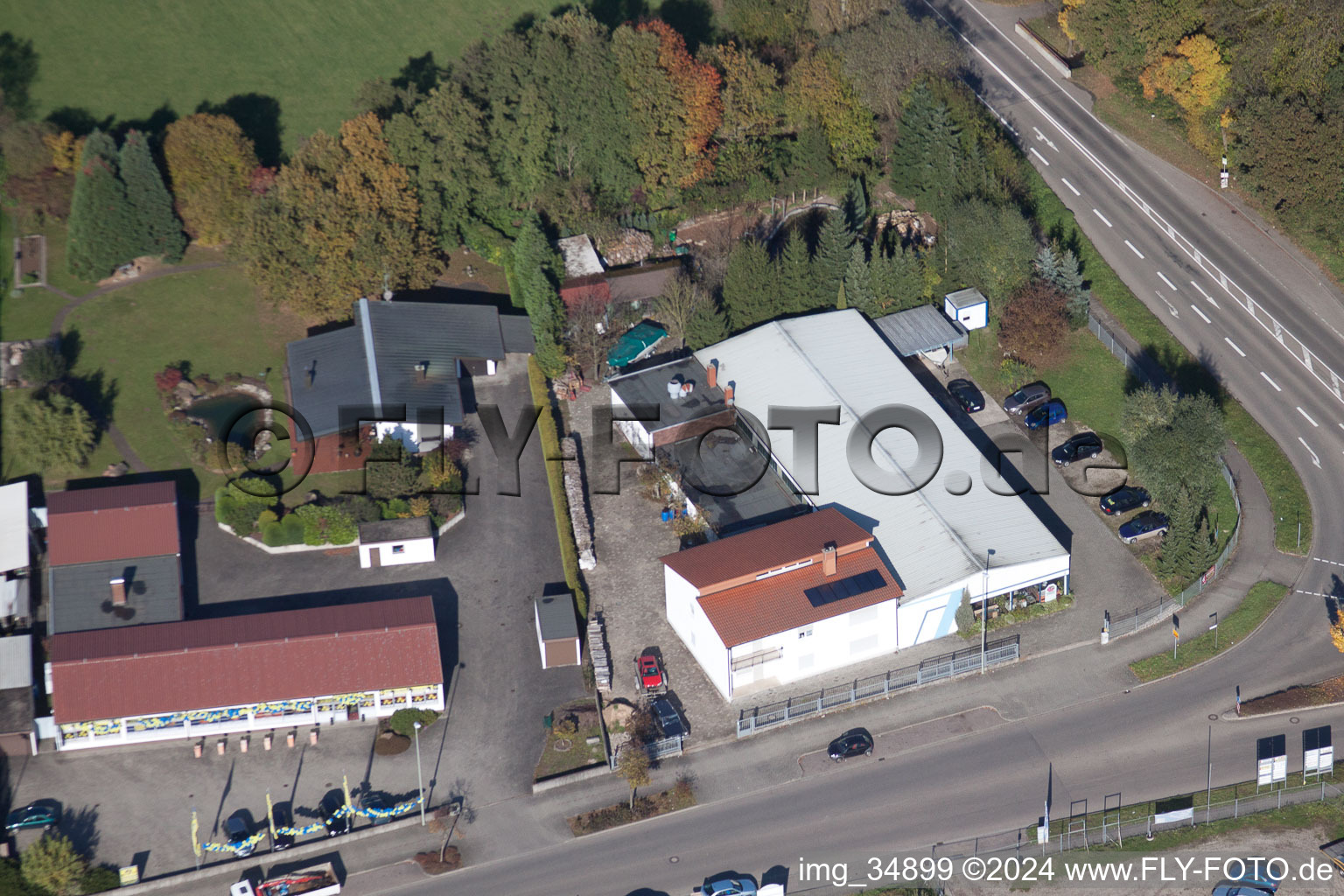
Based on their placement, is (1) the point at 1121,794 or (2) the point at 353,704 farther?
(2) the point at 353,704

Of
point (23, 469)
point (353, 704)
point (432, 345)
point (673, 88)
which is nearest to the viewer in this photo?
point (353, 704)

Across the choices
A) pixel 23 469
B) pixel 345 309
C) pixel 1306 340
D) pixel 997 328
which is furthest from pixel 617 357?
pixel 1306 340

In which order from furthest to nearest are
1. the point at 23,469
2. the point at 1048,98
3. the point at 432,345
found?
the point at 1048,98, the point at 432,345, the point at 23,469

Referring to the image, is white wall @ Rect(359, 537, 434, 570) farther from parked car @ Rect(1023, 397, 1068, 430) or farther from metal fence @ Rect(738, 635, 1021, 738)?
parked car @ Rect(1023, 397, 1068, 430)

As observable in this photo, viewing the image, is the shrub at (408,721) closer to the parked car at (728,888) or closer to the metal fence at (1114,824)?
the parked car at (728,888)

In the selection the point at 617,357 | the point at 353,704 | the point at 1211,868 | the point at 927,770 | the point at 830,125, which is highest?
the point at 830,125

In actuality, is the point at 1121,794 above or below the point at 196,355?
below

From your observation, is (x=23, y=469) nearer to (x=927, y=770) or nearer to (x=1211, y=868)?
(x=927, y=770)

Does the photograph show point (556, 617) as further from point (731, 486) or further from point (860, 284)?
point (860, 284)
